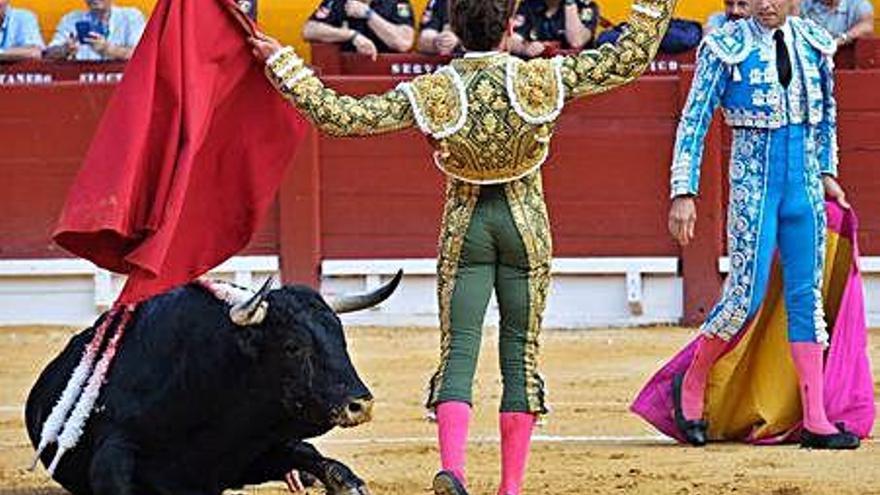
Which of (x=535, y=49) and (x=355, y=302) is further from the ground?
(x=535, y=49)

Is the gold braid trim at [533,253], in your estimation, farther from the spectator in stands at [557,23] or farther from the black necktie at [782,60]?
the spectator in stands at [557,23]

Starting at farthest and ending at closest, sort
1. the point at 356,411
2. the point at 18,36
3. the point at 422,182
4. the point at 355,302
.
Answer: the point at 18,36, the point at 422,182, the point at 355,302, the point at 356,411

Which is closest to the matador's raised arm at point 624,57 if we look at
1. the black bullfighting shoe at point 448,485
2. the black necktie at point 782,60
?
the black bullfighting shoe at point 448,485

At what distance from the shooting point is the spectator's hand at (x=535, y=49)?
33.5 ft

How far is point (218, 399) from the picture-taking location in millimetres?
5660

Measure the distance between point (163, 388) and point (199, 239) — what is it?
475 millimetres

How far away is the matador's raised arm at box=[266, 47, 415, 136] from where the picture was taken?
5.55 meters

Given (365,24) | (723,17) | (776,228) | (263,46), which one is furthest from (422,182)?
(263,46)

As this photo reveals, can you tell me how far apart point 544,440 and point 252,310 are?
72.2 inches

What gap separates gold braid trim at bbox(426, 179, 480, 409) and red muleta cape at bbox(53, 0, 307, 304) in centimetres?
58

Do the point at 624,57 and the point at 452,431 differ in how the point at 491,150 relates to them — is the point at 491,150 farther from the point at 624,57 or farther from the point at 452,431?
the point at 452,431

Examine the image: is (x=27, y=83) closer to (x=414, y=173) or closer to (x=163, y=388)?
(x=414, y=173)

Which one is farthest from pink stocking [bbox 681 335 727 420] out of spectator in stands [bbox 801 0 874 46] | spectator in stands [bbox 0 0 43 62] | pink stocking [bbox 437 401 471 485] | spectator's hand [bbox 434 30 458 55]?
spectator in stands [bbox 0 0 43 62]

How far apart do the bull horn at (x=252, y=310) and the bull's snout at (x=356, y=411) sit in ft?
0.95
